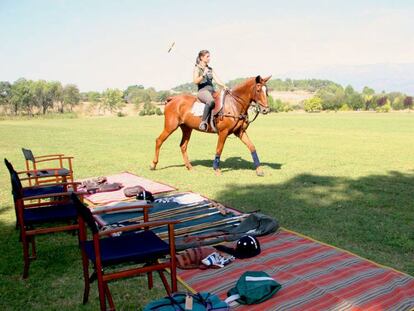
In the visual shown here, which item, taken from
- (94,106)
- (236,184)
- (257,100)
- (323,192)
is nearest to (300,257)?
(323,192)

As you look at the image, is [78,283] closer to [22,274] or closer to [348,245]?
[22,274]

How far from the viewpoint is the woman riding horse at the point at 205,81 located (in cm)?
1089

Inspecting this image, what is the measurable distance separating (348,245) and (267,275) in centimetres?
196

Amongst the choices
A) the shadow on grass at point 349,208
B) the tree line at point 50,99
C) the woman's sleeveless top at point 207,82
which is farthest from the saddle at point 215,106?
the tree line at point 50,99

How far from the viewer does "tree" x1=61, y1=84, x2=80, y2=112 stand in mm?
103000

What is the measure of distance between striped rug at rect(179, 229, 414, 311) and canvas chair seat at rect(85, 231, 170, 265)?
0.74 meters

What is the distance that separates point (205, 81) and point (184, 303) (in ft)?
27.0

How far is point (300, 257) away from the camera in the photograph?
5355 mm

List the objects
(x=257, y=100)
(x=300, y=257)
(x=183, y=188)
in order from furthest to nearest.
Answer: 1. (x=257, y=100)
2. (x=183, y=188)
3. (x=300, y=257)

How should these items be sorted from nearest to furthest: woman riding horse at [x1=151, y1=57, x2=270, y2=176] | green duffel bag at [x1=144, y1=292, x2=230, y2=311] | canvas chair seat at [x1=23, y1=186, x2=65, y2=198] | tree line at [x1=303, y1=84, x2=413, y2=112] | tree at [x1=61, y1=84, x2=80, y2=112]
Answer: green duffel bag at [x1=144, y1=292, x2=230, y2=311], canvas chair seat at [x1=23, y1=186, x2=65, y2=198], woman riding horse at [x1=151, y1=57, x2=270, y2=176], tree line at [x1=303, y1=84, x2=413, y2=112], tree at [x1=61, y1=84, x2=80, y2=112]

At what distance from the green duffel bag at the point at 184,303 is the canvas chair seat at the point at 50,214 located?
2.40 metres

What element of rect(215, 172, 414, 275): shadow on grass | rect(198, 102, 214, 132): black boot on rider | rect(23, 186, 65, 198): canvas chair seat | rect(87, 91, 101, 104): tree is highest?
rect(87, 91, 101, 104): tree

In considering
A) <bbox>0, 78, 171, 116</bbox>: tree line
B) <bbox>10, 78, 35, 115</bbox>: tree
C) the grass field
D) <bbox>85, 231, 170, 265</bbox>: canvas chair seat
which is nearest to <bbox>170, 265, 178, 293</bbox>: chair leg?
<bbox>85, 231, 170, 265</bbox>: canvas chair seat

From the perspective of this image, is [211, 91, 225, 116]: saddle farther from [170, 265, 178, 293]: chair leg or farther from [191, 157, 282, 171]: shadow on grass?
[170, 265, 178, 293]: chair leg
